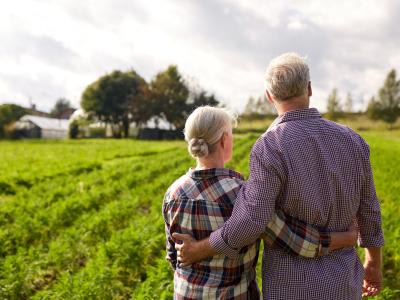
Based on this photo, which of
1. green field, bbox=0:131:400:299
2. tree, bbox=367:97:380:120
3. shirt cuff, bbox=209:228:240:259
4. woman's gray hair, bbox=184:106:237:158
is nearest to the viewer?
shirt cuff, bbox=209:228:240:259

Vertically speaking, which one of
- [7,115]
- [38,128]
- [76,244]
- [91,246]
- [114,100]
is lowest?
[91,246]

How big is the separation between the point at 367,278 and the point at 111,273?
3207 mm

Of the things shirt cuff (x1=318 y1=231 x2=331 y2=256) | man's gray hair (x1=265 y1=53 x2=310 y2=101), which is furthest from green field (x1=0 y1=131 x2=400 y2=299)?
Result: man's gray hair (x1=265 y1=53 x2=310 y2=101)

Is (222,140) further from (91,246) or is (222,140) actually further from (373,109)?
(373,109)

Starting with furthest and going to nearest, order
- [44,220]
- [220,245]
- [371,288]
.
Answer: [44,220]
[371,288]
[220,245]

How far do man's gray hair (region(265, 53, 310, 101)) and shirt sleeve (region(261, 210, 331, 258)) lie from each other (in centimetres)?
A: 62

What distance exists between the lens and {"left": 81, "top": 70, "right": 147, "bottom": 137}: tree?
5975 cm

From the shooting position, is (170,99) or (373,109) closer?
(170,99)

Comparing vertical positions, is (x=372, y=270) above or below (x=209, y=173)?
below

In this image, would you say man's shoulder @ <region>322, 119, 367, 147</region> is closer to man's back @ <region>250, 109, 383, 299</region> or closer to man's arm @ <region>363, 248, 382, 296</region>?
man's back @ <region>250, 109, 383, 299</region>

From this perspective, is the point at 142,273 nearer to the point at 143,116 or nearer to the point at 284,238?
the point at 284,238

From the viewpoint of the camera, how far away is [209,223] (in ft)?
7.64

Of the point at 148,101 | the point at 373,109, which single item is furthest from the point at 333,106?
the point at 148,101

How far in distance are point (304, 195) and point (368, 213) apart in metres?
0.49
